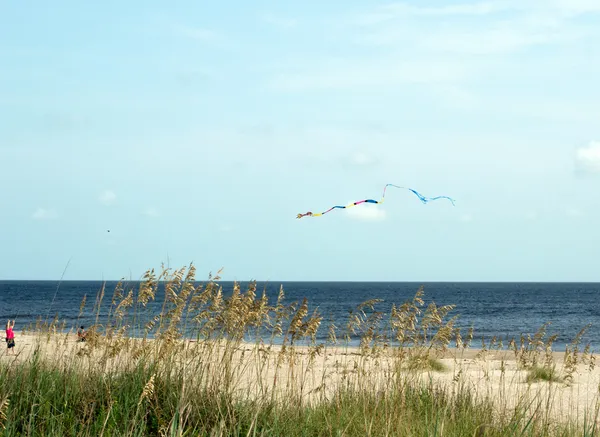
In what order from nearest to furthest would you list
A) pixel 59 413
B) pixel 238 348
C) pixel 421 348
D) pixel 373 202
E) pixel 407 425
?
pixel 407 425, pixel 59 413, pixel 238 348, pixel 421 348, pixel 373 202

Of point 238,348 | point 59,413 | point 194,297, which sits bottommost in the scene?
point 59,413

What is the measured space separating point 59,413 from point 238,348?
1.66 meters

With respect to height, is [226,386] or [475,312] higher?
[226,386]

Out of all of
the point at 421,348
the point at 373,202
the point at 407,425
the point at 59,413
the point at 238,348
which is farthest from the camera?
the point at 373,202

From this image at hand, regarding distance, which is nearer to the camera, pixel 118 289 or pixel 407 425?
pixel 407 425

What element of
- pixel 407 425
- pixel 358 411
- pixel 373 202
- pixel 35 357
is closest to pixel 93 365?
pixel 35 357

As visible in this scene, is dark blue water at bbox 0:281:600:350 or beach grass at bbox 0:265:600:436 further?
dark blue water at bbox 0:281:600:350

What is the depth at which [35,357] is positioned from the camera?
273 inches

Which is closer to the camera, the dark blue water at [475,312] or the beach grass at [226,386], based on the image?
the beach grass at [226,386]

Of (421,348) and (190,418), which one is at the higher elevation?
(421,348)

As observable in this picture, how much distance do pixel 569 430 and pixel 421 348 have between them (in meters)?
1.61

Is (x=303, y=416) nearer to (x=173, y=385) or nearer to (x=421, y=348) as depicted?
(x=173, y=385)

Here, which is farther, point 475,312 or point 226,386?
point 475,312

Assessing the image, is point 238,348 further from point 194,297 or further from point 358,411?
point 358,411
